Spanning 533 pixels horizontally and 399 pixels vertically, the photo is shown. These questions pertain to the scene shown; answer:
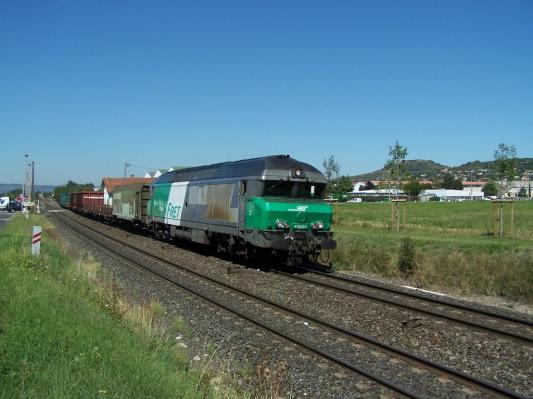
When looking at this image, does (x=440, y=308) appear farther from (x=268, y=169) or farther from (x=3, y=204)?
(x=3, y=204)

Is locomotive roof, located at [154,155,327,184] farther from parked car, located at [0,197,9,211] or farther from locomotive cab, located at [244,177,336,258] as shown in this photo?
parked car, located at [0,197,9,211]

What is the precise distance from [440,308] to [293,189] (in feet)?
20.5

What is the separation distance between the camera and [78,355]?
5.58m

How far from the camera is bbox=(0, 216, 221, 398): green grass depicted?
477 cm

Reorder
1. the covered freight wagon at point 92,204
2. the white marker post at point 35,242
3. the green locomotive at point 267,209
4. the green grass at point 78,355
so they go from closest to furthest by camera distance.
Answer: the green grass at point 78,355
the green locomotive at point 267,209
the white marker post at point 35,242
the covered freight wagon at point 92,204

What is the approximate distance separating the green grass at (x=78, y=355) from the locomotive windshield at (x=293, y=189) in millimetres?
7794

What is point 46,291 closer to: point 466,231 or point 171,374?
point 171,374

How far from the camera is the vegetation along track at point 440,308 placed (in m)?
9.44

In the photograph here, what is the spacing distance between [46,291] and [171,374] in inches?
171

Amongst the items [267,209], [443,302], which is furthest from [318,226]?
[443,302]

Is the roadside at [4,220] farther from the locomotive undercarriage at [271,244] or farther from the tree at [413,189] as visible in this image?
the tree at [413,189]

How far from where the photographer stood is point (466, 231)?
81.9 feet

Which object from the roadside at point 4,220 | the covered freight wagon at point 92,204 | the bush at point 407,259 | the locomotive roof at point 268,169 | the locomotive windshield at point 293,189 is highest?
the locomotive roof at point 268,169

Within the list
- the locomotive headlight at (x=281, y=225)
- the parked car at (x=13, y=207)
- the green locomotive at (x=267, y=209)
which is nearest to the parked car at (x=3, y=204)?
the parked car at (x=13, y=207)
